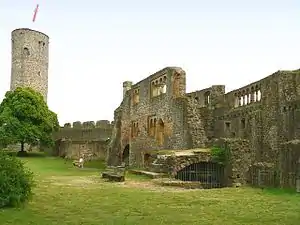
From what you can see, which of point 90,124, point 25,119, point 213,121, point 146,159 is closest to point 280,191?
point 213,121

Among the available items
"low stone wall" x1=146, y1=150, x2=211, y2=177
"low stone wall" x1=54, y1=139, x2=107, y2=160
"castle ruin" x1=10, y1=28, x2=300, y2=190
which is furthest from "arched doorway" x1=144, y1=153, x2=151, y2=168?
"low stone wall" x1=54, y1=139, x2=107, y2=160

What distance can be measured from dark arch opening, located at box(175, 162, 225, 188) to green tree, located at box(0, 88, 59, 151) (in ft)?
77.5

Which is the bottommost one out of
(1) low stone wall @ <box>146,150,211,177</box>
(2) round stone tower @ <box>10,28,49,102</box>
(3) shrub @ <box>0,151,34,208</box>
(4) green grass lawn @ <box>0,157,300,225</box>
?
(4) green grass lawn @ <box>0,157,300,225</box>

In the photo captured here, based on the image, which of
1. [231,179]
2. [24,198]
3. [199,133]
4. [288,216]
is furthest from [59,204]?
[199,133]

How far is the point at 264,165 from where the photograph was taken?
16.6 m

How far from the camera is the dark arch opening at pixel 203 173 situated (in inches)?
807

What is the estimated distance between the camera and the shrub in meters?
10.7

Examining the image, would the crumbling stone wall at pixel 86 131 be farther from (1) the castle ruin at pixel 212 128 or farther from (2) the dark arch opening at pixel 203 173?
(2) the dark arch opening at pixel 203 173

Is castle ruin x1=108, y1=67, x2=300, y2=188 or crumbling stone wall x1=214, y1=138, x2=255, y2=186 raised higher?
castle ruin x1=108, y1=67, x2=300, y2=188

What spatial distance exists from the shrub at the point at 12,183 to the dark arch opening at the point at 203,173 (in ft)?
32.6

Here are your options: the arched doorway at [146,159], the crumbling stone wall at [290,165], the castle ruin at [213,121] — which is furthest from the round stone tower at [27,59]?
the crumbling stone wall at [290,165]

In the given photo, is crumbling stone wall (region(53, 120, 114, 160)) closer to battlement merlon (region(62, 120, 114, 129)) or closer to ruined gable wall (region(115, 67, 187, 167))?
battlement merlon (region(62, 120, 114, 129))

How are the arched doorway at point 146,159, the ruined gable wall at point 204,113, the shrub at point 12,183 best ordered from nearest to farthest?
1. the shrub at point 12,183
2. the ruined gable wall at point 204,113
3. the arched doorway at point 146,159

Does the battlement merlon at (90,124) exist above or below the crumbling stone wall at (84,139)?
above
